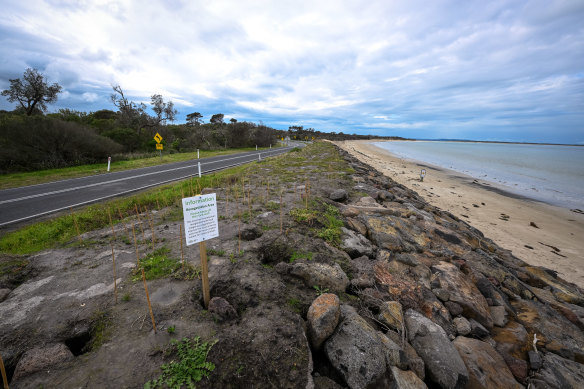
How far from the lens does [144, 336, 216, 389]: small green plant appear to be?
2.18 meters

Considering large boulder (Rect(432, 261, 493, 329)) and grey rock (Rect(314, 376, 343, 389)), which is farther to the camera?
large boulder (Rect(432, 261, 493, 329))

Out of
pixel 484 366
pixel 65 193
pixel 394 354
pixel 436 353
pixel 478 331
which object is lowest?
pixel 65 193

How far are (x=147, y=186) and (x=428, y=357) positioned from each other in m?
13.5

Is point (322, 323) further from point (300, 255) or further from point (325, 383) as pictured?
point (300, 255)

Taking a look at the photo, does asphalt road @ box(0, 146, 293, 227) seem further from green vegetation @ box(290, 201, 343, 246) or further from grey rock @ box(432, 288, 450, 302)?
grey rock @ box(432, 288, 450, 302)

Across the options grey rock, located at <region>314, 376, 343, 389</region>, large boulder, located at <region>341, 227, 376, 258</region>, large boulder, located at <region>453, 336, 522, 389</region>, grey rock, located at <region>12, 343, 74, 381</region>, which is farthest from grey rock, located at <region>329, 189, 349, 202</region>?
grey rock, located at <region>12, 343, 74, 381</region>

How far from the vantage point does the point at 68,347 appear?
264 centimetres

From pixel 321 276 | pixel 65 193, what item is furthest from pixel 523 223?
pixel 65 193

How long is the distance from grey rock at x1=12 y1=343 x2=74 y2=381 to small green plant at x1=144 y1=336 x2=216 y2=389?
3.50 ft

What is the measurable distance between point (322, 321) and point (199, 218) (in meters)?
1.92

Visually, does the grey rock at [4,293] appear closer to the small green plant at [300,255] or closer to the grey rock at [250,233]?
the grey rock at [250,233]

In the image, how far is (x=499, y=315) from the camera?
408 cm

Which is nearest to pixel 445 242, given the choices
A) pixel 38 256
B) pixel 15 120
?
pixel 38 256

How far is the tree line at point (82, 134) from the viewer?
16.5 meters
